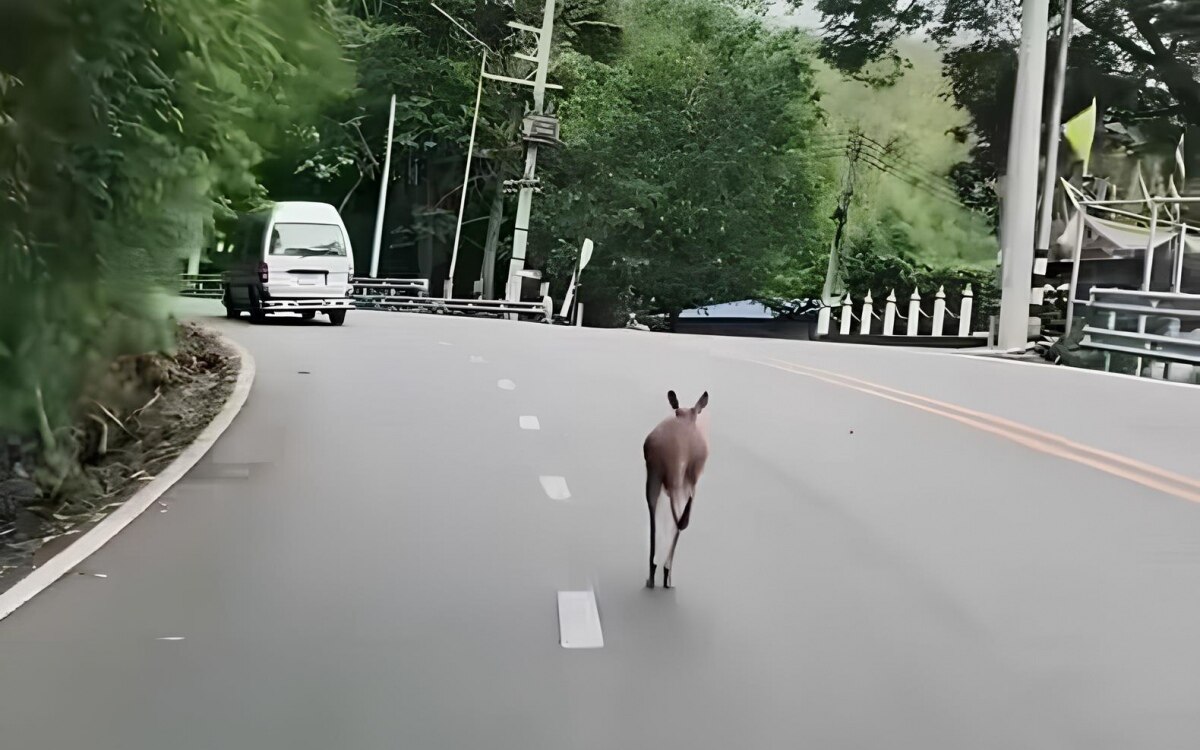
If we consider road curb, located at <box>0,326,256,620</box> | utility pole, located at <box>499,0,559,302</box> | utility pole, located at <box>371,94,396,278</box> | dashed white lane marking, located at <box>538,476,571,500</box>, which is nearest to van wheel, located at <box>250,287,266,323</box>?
road curb, located at <box>0,326,256,620</box>

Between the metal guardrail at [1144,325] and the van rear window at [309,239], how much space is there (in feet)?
31.4

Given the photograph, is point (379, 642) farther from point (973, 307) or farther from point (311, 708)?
point (973, 307)

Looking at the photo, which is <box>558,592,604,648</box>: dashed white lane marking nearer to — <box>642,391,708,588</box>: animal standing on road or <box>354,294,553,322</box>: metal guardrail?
<box>642,391,708,588</box>: animal standing on road

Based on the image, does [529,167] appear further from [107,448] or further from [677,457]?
[107,448]

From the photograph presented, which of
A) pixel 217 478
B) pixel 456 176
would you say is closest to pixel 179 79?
pixel 456 176

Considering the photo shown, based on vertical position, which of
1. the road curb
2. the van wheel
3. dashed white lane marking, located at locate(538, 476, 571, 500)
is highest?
the van wheel

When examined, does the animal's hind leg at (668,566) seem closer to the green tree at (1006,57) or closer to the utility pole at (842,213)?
the utility pole at (842,213)

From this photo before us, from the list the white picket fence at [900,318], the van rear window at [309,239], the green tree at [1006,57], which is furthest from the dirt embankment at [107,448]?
the white picket fence at [900,318]

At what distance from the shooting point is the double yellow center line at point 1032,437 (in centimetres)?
626

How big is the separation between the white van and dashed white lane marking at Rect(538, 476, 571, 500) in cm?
107

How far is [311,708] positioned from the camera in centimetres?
335

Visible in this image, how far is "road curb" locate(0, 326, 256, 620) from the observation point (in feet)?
14.9

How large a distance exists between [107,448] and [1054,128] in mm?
10033

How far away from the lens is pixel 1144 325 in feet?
43.8
